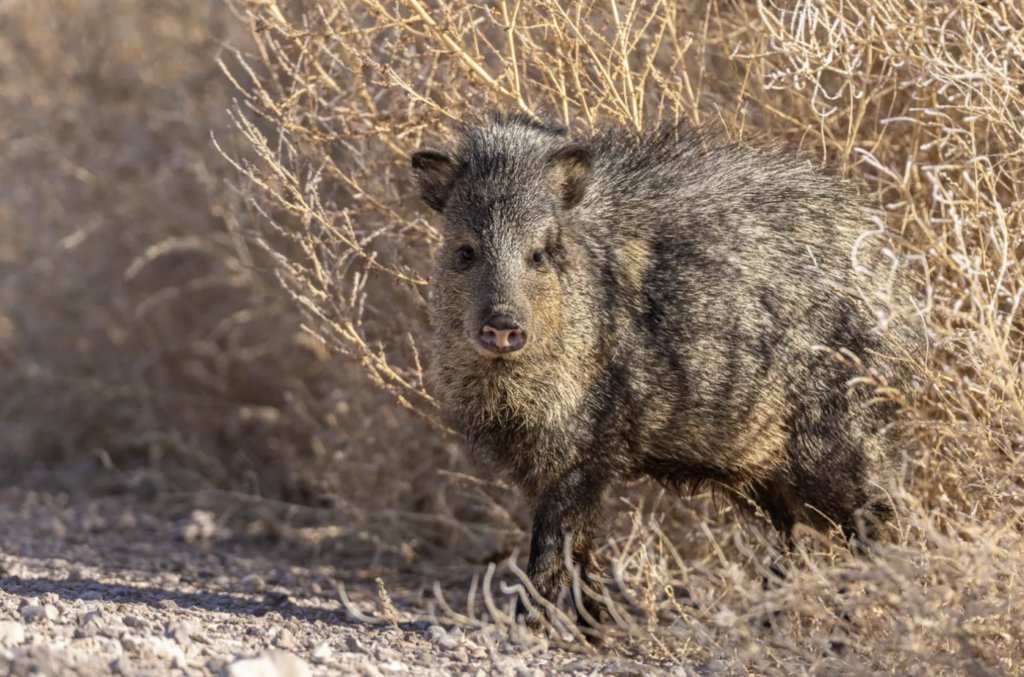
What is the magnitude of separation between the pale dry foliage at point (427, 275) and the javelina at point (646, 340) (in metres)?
0.29

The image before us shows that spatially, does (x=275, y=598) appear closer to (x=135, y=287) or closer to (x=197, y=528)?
(x=197, y=528)

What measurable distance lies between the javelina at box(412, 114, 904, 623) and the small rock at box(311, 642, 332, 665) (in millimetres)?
773

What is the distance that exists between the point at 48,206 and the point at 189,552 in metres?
2.85

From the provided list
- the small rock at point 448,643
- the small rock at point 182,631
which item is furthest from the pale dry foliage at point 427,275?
the small rock at point 182,631

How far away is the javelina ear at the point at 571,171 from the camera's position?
14.5 ft

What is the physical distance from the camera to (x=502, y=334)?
4109 mm

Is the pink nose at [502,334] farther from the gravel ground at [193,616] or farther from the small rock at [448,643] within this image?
the small rock at [448,643]

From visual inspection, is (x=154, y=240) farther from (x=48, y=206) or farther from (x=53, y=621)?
(x=53, y=621)

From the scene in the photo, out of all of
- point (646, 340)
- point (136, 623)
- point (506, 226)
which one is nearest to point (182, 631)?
point (136, 623)

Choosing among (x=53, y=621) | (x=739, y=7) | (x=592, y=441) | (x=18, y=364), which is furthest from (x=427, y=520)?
(x=18, y=364)

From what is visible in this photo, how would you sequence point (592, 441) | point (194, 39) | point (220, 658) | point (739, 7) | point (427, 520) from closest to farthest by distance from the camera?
point (220, 658) < point (592, 441) < point (739, 7) < point (427, 520) < point (194, 39)

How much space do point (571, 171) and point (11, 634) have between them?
2.43m

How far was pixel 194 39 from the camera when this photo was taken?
7.70m

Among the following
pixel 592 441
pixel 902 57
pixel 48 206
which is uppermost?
pixel 902 57
